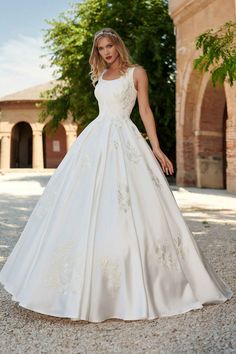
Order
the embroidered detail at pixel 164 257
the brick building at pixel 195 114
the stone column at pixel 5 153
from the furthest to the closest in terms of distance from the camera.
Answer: the stone column at pixel 5 153 → the brick building at pixel 195 114 → the embroidered detail at pixel 164 257

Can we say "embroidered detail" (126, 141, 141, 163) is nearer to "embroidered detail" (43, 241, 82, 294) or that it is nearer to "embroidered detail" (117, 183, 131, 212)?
"embroidered detail" (117, 183, 131, 212)

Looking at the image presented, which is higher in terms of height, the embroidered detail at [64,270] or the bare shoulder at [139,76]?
the bare shoulder at [139,76]

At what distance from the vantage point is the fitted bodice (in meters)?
3.24

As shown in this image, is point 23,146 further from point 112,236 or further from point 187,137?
point 112,236

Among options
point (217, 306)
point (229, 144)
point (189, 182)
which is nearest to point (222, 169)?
point (189, 182)

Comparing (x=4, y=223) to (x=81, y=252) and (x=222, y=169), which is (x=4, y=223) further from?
(x=222, y=169)

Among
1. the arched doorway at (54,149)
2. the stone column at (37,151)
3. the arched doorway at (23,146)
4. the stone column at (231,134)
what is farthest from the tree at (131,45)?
the arched doorway at (23,146)

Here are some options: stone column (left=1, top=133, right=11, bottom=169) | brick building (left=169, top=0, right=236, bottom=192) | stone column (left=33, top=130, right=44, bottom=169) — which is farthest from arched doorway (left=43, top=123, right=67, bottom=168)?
brick building (left=169, top=0, right=236, bottom=192)

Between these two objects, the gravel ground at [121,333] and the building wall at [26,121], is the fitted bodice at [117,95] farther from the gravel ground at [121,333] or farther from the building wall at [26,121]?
the building wall at [26,121]

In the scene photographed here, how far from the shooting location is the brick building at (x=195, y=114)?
1464cm

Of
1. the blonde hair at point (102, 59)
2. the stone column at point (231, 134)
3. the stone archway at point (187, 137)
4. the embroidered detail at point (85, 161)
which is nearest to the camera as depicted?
the embroidered detail at point (85, 161)

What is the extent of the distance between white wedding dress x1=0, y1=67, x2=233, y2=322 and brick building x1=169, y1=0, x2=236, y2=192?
38.1 ft

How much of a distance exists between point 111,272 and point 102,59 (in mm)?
1504

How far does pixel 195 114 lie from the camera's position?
602 inches
